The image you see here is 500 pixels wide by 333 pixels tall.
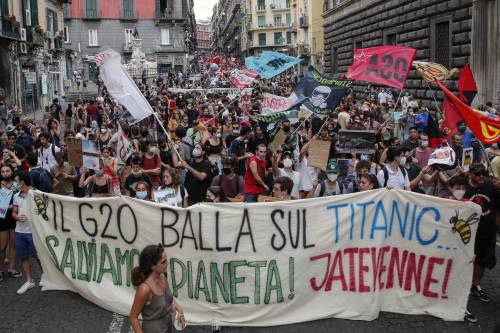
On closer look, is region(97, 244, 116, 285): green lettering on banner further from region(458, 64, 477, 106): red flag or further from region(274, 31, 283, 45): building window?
region(274, 31, 283, 45): building window

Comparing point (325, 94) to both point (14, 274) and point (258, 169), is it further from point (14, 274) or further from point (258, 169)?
point (14, 274)

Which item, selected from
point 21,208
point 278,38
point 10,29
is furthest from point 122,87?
point 278,38

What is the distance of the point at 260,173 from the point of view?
319 inches

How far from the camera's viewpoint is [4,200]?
21.9 feet

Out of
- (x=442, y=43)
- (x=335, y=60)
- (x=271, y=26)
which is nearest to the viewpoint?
(x=442, y=43)

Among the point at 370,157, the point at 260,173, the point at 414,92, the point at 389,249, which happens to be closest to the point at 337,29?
the point at 414,92

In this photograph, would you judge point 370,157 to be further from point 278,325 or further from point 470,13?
point 470,13

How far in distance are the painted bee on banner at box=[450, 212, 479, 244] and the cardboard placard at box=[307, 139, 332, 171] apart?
2640mm

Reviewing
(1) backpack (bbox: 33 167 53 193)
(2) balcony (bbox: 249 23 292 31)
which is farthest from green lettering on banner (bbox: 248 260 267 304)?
(2) balcony (bbox: 249 23 292 31)

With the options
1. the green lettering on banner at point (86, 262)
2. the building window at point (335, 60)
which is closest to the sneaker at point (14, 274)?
the green lettering on banner at point (86, 262)

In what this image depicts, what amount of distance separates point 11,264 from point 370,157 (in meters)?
5.83

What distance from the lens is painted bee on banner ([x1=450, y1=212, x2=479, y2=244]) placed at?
5.49m

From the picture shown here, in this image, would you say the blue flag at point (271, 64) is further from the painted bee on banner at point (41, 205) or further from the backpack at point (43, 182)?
the painted bee on banner at point (41, 205)

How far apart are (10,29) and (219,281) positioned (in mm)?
22979
